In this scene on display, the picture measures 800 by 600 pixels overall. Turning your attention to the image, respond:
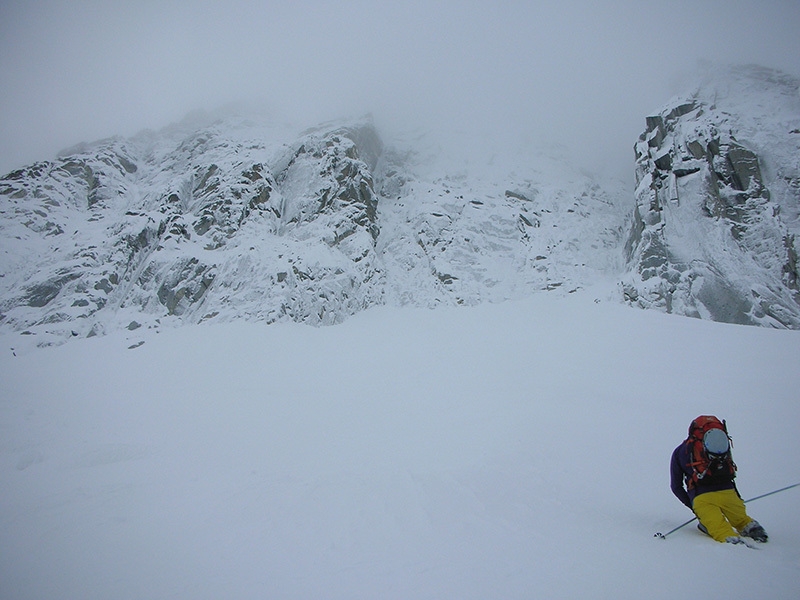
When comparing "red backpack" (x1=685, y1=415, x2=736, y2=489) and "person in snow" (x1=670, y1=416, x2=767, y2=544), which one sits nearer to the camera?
"person in snow" (x1=670, y1=416, x2=767, y2=544)

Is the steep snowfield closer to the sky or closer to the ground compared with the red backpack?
closer to the ground

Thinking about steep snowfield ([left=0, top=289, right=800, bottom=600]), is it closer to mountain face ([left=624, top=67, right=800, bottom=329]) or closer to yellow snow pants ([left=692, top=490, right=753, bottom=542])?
yellow snow pants ([left=692, top=490, right=753, bottom=542])

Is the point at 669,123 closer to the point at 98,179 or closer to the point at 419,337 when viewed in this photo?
the point at 419,337

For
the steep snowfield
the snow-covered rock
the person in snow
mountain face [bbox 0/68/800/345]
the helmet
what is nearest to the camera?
the steep snowfield

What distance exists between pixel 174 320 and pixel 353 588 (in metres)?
23.6

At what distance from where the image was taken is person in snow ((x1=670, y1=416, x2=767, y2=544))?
386cm

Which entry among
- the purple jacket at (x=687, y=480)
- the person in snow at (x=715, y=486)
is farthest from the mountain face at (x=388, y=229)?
the person in snow at (x=715, y=486)

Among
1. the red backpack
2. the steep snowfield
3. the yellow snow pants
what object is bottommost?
the steep snowfield

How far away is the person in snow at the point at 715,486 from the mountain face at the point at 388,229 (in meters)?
19.8

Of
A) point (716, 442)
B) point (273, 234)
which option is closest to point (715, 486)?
point (716, 442)

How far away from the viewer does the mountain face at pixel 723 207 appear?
62.4ft

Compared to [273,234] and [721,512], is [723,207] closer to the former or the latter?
[721,512]

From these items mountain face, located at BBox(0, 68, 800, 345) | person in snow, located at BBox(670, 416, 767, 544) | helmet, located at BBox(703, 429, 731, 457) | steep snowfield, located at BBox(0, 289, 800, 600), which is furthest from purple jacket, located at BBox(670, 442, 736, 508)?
mountain face, located at BBox(0, 68, 800, 345)

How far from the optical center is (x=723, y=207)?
21.5 meters
